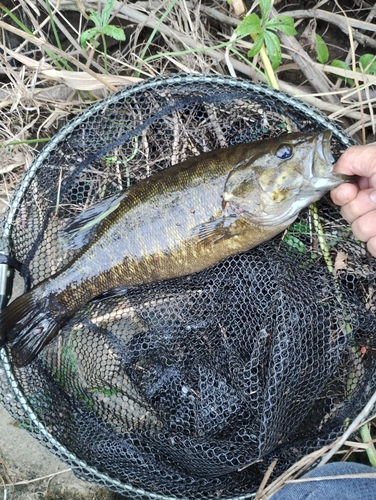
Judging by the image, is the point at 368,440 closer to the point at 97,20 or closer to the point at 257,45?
the point at 257,45

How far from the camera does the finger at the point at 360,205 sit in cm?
223

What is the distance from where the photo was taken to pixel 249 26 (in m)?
2.40

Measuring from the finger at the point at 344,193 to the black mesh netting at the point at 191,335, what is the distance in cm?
18

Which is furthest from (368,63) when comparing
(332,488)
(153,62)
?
(332,488)

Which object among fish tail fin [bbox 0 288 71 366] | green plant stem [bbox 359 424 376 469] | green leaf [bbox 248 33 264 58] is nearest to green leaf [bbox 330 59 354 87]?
green leaf [bbox 248 33 264 58]

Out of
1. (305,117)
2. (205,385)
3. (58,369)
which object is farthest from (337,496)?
(305,117)

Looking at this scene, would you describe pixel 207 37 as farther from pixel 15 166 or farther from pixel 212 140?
pixel 15 166

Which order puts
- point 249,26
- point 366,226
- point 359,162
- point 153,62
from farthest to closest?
point 153,62 < point 249,26 < point 366,226 < point 359,162

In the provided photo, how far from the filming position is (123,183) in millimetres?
2584

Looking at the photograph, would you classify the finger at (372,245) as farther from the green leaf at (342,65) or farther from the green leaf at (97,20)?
the green leaf at (97,20)

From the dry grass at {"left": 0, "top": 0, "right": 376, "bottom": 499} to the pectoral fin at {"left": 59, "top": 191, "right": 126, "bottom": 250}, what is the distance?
66cm

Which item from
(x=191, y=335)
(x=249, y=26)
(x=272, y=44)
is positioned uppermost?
(x=249, y=26)

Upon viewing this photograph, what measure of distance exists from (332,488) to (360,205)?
138cm

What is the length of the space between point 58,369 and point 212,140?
1518 millimetres
